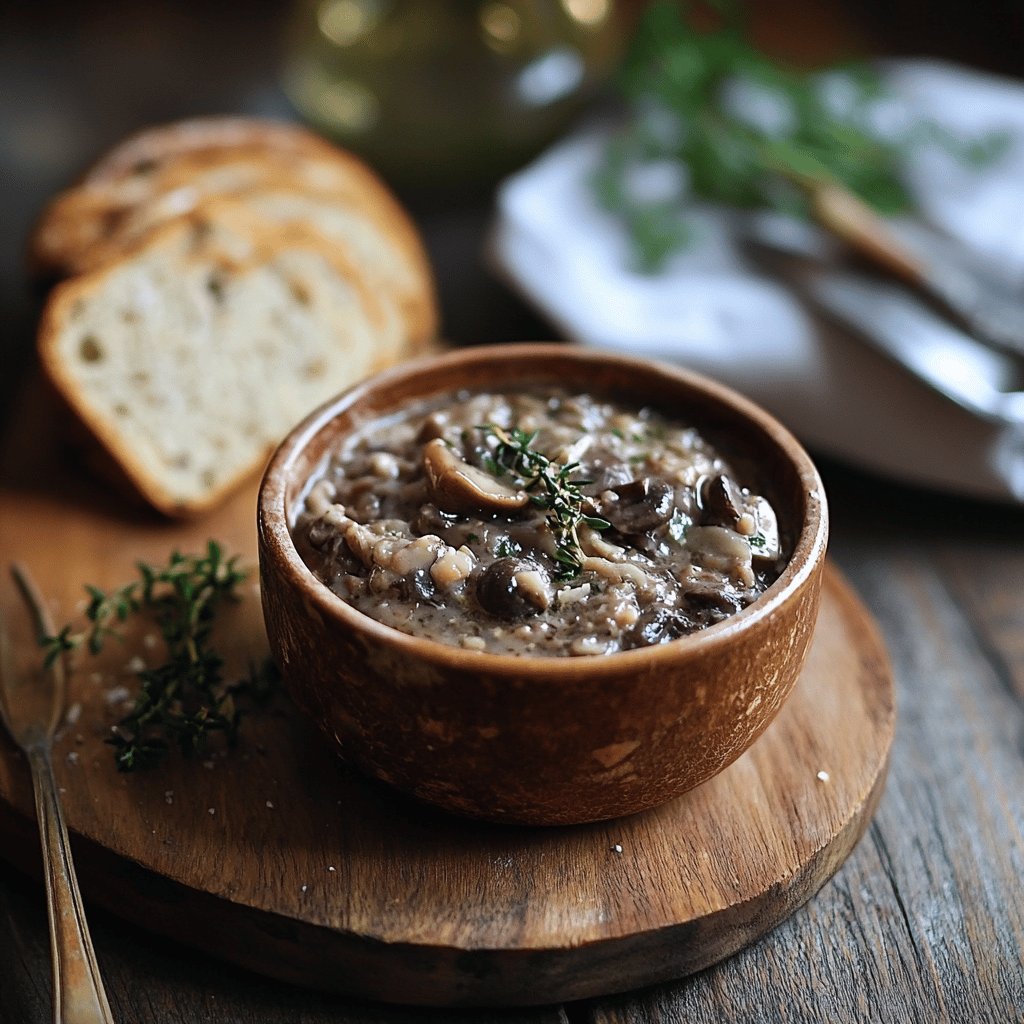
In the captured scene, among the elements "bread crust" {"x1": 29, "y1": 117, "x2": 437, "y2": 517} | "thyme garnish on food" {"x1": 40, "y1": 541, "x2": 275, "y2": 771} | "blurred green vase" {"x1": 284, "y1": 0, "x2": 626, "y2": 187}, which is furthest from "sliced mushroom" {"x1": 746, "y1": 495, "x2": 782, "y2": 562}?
"blurred green vase" {"x1": 284, "y1": 0, "x2": 626, "y2": 187}

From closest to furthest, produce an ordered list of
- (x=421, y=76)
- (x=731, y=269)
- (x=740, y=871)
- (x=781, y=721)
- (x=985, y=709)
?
(x=740, y=871), (x=781, y=721), (x=985, y=709), (x=731, y=269), (x=421, y=76)

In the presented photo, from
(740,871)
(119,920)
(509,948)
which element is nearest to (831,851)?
(740,871)

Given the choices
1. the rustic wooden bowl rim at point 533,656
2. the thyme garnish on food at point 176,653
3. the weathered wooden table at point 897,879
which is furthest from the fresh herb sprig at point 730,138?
the thyme garnish on food at point 176,653

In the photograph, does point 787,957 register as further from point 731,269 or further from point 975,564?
point 731,269

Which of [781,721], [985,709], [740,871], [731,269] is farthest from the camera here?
[731,269]

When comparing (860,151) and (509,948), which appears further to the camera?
(860,151)

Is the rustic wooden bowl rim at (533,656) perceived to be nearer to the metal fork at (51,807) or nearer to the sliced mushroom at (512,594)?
the sliced mushroom at (512,594)

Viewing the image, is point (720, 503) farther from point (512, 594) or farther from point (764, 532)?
point (512, 594)

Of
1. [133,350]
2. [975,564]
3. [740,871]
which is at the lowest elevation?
[975,564]
